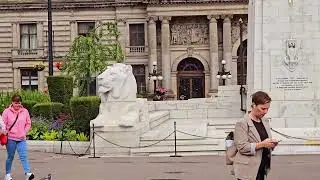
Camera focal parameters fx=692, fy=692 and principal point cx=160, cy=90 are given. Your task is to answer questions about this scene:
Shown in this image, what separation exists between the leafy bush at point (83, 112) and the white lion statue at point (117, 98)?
3.31 m

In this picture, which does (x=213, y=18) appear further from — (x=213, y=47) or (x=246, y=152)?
(x=246, y=152)

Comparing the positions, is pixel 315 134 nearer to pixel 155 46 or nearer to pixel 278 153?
pixel 278 153

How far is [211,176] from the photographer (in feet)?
48.3

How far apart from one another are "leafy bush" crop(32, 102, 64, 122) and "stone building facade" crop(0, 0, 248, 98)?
3408 cm

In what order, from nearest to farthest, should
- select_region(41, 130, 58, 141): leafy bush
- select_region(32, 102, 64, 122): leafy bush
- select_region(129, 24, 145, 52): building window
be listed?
select_region(41, 130, 58, 141): leafy bush → select_region(32, 102, 64, 122): leafy bush → select_region(129, 24, 145, 52): building window

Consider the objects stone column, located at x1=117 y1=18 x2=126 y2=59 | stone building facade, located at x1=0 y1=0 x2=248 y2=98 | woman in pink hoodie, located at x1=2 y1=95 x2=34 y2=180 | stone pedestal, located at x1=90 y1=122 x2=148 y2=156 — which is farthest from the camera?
stone column, located at x1=117 y1=18 x2=126 y2=59

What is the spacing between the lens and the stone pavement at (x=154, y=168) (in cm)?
1480

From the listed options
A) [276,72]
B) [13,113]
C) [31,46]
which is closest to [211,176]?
[13,113]

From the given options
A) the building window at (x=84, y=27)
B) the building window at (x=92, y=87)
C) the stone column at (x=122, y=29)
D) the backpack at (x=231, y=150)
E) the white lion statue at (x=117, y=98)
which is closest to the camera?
the backpack at (x=231, y=150)

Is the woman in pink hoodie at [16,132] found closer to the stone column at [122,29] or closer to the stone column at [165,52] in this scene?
the stone column at [165,52]

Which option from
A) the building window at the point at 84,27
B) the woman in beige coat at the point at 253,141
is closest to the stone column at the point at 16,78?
the building window at the point at 84,27

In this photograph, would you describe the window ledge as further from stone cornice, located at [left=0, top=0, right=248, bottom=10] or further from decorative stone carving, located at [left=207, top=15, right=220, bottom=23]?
decorative stone carving, located at [left=207, top=15, right=220, bottom=23]

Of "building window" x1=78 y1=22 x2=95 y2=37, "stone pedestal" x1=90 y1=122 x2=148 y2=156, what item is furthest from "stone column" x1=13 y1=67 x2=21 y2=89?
"stone pedestal" x1=90 y1=122 x2=148 y2=156

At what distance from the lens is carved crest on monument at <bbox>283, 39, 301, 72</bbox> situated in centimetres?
2133
